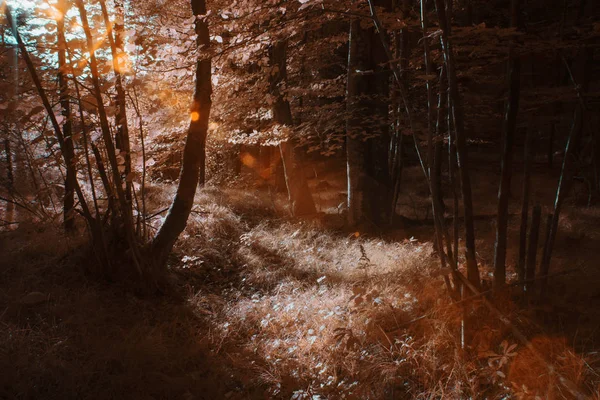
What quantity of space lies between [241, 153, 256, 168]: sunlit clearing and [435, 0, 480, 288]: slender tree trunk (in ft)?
40.3

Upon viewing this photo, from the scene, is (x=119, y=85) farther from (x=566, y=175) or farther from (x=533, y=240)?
(x=566, y=175)

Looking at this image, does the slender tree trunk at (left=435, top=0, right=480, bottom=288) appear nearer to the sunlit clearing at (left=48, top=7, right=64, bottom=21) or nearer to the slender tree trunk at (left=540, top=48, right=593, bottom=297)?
the slender tree trunk at (left=540, top=48, right=593, bottom=297)

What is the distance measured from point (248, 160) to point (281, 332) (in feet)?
38.2

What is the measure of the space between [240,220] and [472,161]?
45.4 feet

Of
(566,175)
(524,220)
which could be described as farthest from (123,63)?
(566,175)

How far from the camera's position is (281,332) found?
381 cm

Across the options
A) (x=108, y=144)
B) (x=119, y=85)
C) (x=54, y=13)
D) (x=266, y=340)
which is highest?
(x=54, y=13)

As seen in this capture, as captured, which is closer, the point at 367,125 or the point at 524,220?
the point at 524,220

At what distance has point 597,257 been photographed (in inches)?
205

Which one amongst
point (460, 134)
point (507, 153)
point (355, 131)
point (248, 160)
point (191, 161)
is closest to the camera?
point (460, 134)

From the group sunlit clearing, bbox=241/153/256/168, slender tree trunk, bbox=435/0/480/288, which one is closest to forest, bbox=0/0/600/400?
slender tree trunk, bbox=435/0/480/288

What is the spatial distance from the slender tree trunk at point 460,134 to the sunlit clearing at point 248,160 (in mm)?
12286

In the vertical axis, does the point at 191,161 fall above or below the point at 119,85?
below

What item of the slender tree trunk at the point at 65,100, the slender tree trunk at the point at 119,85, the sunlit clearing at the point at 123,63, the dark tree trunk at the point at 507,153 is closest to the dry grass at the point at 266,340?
the dark tree trunk at the point at 507,153
